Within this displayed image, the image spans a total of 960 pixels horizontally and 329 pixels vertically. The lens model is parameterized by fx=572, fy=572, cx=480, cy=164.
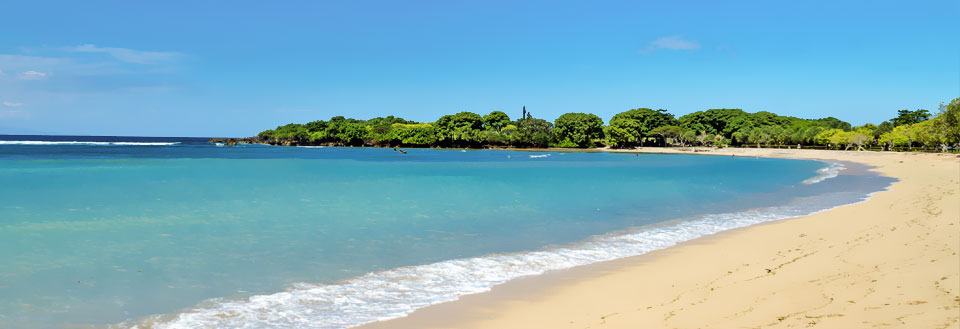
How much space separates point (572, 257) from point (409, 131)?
140775 millimetres

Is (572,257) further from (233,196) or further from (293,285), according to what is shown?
(233,196)

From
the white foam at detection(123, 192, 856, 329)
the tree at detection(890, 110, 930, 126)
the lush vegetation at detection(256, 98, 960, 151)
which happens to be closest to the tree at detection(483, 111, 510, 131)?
the lush vegetation at detection(256, 98, 960, 151)

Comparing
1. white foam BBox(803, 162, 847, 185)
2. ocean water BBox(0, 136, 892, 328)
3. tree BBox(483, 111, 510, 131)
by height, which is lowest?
ocean water BBox(0, 136, 892, 328)

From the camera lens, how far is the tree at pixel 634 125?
130 meters

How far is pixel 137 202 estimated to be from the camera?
24.6 meters

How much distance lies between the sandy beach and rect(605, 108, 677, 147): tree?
118289 millimetres

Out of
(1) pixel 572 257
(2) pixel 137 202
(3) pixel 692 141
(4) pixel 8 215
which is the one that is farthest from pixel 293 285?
(3) pixel 692 141

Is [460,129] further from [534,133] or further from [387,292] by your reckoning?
[387,292]

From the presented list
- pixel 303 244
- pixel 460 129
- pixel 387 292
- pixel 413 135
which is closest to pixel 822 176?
pixel 303 244

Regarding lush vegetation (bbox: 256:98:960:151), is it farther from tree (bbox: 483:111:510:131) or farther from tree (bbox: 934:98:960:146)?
tree (bbox: 934:98:960:146)

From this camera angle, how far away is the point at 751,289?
8.69m

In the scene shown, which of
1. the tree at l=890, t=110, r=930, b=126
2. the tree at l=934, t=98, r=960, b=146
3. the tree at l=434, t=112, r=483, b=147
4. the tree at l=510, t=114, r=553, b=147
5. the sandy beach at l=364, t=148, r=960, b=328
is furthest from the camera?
the tree at l=434, t=112, r=483, b=147

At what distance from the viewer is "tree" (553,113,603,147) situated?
131250 millimetres

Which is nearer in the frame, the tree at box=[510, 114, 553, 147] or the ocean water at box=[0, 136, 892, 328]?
the ocean water at box=[0, 136, 892, 328]
